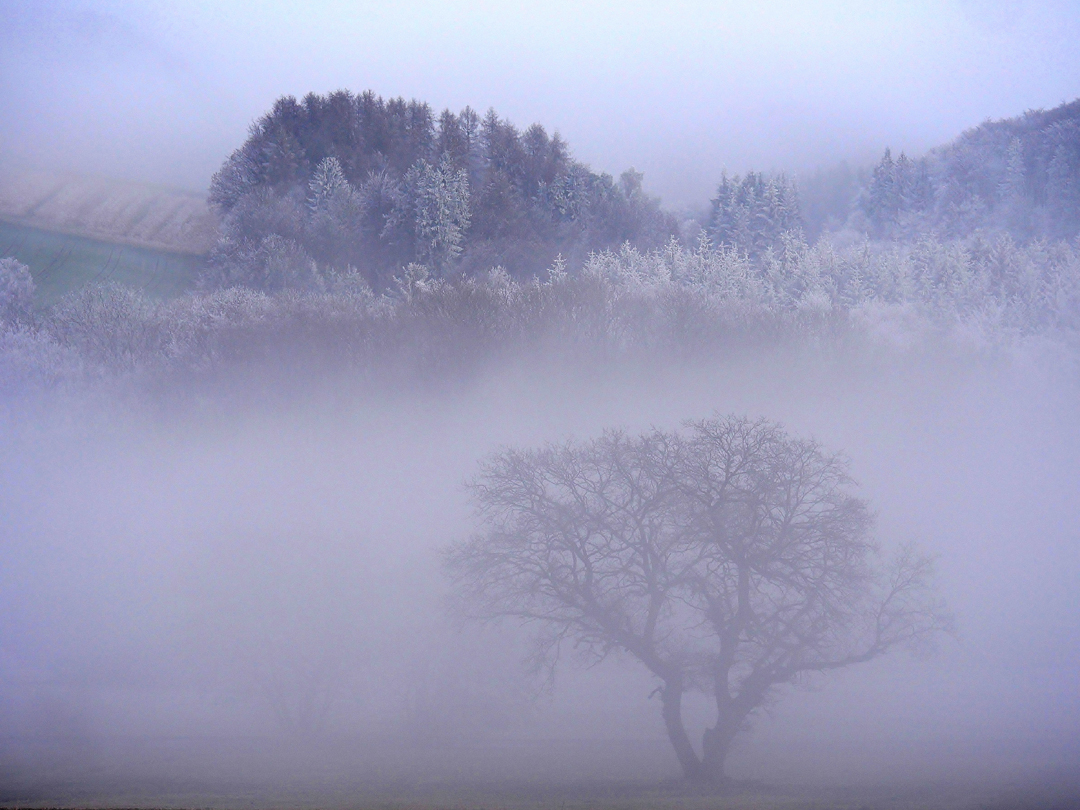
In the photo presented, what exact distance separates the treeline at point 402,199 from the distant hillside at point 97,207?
124 centimetres

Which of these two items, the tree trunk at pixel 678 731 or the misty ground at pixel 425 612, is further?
the tree trunk at pixel 678 731

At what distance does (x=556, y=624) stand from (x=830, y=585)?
326cm

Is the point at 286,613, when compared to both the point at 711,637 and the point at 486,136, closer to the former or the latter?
the point at 711,637

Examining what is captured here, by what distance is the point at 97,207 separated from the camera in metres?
18.8

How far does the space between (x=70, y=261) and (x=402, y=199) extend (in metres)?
8.38

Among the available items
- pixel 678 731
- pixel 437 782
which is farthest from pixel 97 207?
pixel 678 731

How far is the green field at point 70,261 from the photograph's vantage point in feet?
63.2

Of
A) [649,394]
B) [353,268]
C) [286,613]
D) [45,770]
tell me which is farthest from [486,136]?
[45,770]

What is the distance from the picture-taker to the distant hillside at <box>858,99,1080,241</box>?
28562 millimetres

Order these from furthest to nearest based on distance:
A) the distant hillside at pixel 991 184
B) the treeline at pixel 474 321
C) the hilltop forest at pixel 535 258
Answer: the distant hillside at pixel 991 184
the hilltop forest at pixel 535 258
the treeline at pixel 474 321

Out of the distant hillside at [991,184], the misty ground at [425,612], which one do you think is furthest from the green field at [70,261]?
the distant hillside at [991,184]

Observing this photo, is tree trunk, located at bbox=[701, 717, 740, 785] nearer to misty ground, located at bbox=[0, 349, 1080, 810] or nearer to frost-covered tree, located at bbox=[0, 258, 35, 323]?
misty ground, located at bbox=[0, 349, 1080, 810]

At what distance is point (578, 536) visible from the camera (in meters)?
10.9

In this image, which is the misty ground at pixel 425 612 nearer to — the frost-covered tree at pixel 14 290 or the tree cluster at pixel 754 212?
the frost-covered tree at pixel 14 290
